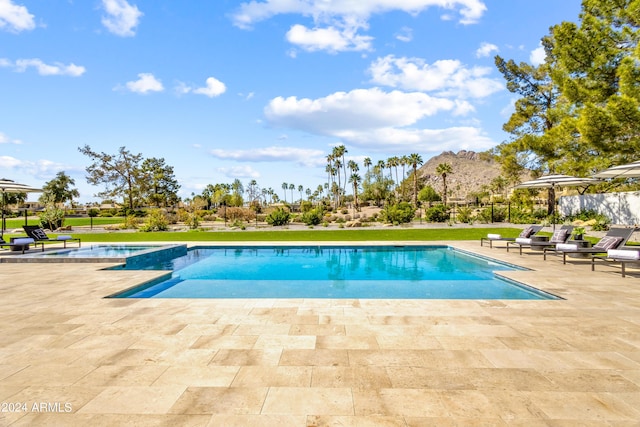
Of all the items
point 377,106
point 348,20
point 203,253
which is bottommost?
point 203,253

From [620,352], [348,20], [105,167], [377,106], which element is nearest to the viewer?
[620,352]

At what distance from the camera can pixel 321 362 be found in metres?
3.33

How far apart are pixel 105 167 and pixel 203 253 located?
39.0m

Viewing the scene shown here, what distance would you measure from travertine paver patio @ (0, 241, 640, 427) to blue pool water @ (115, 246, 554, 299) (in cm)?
152

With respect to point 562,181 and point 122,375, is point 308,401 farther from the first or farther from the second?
point 562,181

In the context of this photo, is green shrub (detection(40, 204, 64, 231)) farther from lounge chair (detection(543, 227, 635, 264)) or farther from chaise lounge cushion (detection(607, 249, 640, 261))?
chaise lounge cushion (detection(607, 249, 640, 261))

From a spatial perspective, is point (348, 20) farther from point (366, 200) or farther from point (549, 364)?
point (366, 200)

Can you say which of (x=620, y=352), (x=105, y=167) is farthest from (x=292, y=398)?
(x=105, y=167)

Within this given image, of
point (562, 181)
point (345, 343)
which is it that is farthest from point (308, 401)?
point (562, 181)

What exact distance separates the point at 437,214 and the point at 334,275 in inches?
853

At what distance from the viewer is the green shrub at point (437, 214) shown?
94.4 ft

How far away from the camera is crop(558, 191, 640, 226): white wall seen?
789 inches

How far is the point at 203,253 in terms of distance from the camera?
14086 mm

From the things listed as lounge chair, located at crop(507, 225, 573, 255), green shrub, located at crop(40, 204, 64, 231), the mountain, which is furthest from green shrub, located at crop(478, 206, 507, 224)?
the mountain
